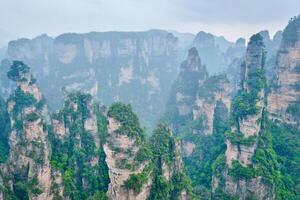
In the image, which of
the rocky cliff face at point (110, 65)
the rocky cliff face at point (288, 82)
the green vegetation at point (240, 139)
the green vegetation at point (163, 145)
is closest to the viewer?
the green vegetation at point (163, 145)

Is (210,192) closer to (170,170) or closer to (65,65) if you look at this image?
(170,170)

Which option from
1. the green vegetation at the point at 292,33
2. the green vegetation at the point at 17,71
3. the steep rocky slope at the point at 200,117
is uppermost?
the green vegetation at the point at 292,33

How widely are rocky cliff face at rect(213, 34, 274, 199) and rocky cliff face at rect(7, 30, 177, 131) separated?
174 feet

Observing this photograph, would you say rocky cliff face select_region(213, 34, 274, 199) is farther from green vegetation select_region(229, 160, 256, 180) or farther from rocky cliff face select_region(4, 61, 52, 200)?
rocky cliff face select_region(4, 61, 52, 200)

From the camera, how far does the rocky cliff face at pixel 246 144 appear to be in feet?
121

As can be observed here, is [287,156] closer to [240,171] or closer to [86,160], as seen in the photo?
[240,171]

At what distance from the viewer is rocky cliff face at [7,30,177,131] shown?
3954 inches

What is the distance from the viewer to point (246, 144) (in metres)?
38.2

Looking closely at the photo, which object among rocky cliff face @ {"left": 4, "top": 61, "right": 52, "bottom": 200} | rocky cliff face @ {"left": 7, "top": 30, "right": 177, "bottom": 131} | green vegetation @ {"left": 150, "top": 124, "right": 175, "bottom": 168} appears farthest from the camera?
rocky cliff face @ {"left": 7, "top": 30, "right": 177, "bottom": 131}

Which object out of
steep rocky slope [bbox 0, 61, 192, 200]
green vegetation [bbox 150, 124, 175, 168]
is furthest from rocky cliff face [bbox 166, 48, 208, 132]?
green vegetation [bbox 150, 124, 175, 168]

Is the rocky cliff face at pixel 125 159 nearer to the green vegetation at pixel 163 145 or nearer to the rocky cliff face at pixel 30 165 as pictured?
the green vegetation at pixel 163 145

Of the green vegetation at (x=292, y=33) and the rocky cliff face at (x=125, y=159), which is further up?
the green vegetation at (x=292, y=33)

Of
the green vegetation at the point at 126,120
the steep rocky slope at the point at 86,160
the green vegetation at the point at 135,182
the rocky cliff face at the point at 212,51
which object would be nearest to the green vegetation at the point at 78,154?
the steep rocky slope at the point at 86,160

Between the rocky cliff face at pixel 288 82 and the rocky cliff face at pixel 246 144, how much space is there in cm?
531
